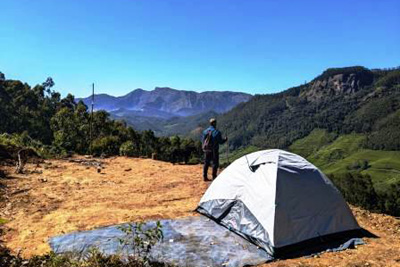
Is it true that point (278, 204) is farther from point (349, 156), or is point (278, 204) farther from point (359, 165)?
point (349, 156)

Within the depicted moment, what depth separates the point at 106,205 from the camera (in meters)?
9.33

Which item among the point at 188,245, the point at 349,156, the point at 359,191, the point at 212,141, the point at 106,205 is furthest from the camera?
the point at 349,156

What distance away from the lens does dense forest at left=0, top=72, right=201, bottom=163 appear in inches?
930

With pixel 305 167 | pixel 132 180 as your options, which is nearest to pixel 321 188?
pixel 305 167

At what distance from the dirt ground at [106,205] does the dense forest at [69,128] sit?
264 inches

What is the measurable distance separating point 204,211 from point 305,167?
267cm

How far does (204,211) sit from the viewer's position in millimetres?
8578

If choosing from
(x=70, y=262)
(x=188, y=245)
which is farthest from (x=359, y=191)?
(x=70, y=262)

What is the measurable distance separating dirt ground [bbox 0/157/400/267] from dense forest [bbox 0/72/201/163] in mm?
6715

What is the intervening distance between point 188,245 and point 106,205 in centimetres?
354

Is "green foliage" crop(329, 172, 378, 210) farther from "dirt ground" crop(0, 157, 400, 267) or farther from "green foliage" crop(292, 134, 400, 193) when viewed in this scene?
"green foliage" crop(292, 134, 400, 193)

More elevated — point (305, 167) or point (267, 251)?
point (305, 167)

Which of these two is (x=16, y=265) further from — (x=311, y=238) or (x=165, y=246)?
(x=311, y=238)

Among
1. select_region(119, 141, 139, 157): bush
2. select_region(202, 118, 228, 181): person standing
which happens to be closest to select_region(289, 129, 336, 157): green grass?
select_region(119, 141, 139, 157): bush
